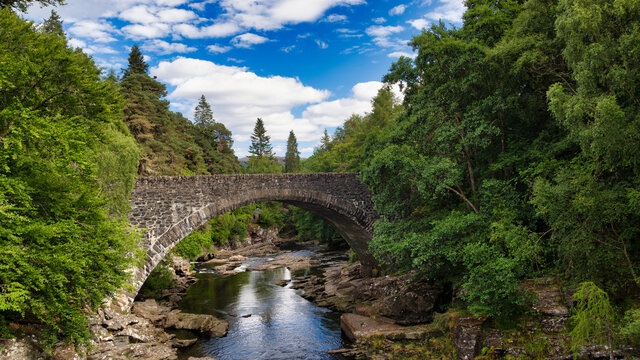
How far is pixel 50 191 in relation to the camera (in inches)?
330

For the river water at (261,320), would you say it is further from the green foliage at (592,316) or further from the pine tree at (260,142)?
the pine tree at (260,142)

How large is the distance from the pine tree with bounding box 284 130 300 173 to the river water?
41.7 meters

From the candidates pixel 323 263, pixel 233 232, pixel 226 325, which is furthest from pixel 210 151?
pixel 226 325

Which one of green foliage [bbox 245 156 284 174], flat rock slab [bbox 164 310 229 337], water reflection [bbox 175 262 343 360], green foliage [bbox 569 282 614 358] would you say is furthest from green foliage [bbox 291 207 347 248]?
green foliage [bbox 569 282 614 358]

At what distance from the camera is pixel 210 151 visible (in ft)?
143

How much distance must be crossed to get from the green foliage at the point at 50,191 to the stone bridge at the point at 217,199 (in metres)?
5.29

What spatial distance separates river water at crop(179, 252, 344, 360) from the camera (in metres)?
13.5

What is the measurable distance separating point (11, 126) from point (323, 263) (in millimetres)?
25523

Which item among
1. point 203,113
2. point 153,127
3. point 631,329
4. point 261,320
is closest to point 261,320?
point 261,320

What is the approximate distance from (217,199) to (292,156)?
51773 millimetres

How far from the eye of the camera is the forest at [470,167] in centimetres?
727

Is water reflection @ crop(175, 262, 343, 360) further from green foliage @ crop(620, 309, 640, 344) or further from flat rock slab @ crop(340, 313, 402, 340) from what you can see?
green foliage @ crop(620, 309, 640, 344)

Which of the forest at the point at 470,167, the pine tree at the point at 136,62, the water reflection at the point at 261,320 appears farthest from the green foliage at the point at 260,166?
the forest at the point at 470,167

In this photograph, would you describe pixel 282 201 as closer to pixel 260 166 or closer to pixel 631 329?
pixel 631 329
